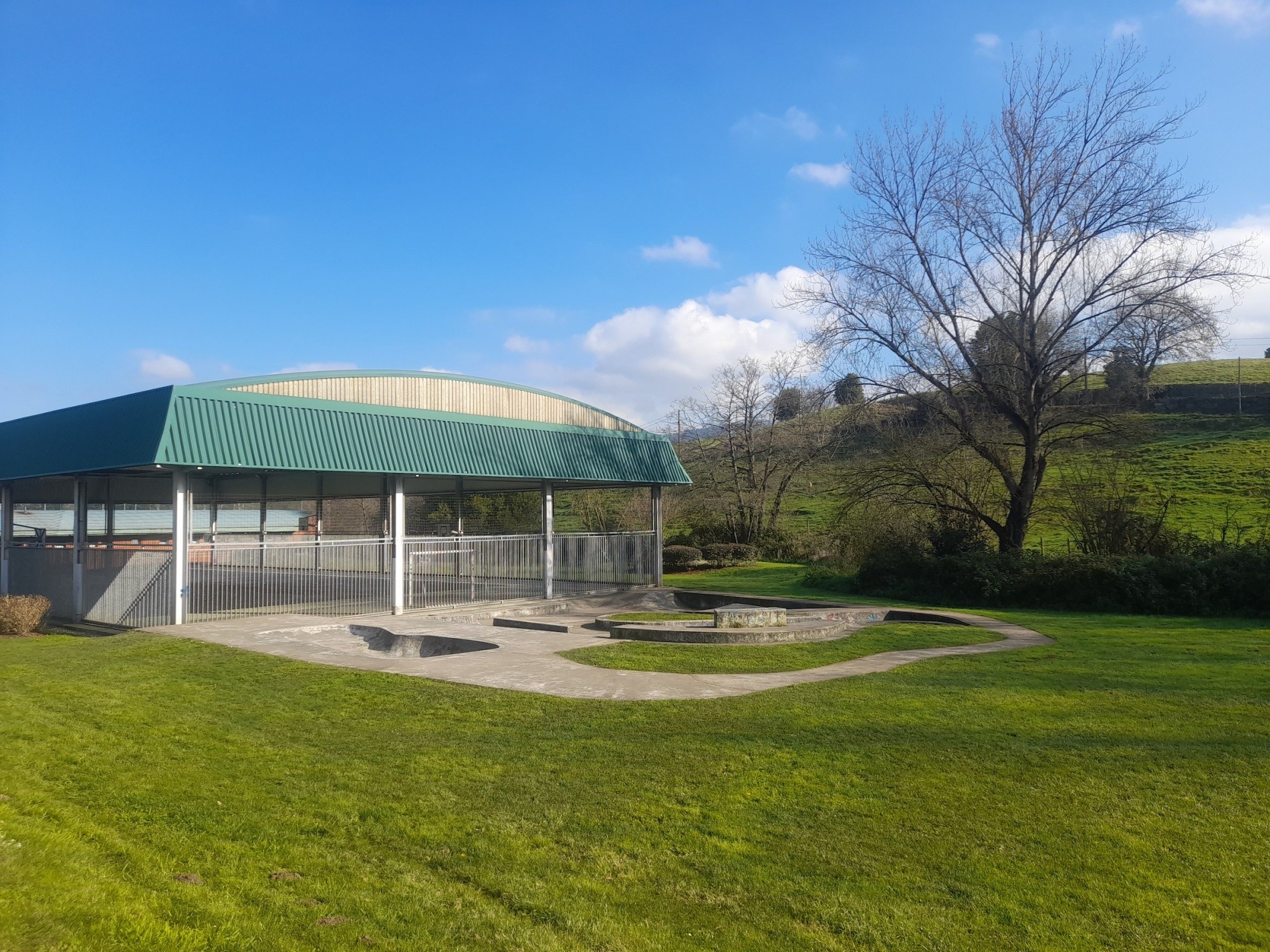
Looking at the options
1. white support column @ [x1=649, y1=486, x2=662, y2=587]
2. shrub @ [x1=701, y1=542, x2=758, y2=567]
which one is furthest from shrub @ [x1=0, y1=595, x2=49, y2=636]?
shrub @ [x1=701, y1=542, x2=758, y2=567]

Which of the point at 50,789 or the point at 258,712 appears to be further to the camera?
the point at 258,712

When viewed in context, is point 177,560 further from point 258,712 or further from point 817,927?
point 817,927

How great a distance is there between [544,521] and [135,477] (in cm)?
1102

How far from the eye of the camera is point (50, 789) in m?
6.13

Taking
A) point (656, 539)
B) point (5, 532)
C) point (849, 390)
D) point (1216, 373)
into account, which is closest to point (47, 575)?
point (5, 532)

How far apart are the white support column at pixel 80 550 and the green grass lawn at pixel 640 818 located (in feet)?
32.0

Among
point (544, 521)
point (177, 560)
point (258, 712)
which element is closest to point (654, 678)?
point (258, 712)

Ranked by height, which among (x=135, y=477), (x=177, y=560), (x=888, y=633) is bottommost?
(x=888, y=633)

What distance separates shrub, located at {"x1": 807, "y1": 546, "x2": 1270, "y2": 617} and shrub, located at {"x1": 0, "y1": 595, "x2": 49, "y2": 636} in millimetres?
20609

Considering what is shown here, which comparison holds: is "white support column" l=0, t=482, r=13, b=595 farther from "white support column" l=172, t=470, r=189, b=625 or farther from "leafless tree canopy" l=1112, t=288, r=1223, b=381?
"leafless tree canopy" l=1112, t=288, r=1223, b=381

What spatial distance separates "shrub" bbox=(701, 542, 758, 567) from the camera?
37.1 m

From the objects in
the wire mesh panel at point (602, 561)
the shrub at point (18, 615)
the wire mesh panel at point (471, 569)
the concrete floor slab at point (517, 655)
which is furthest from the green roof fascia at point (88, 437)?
the wire mesh panel at point (602, 561)

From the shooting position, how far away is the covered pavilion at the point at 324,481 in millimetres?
16562

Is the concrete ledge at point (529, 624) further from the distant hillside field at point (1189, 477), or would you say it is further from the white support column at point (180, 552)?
the distant hillside field at point (1189, 477)
